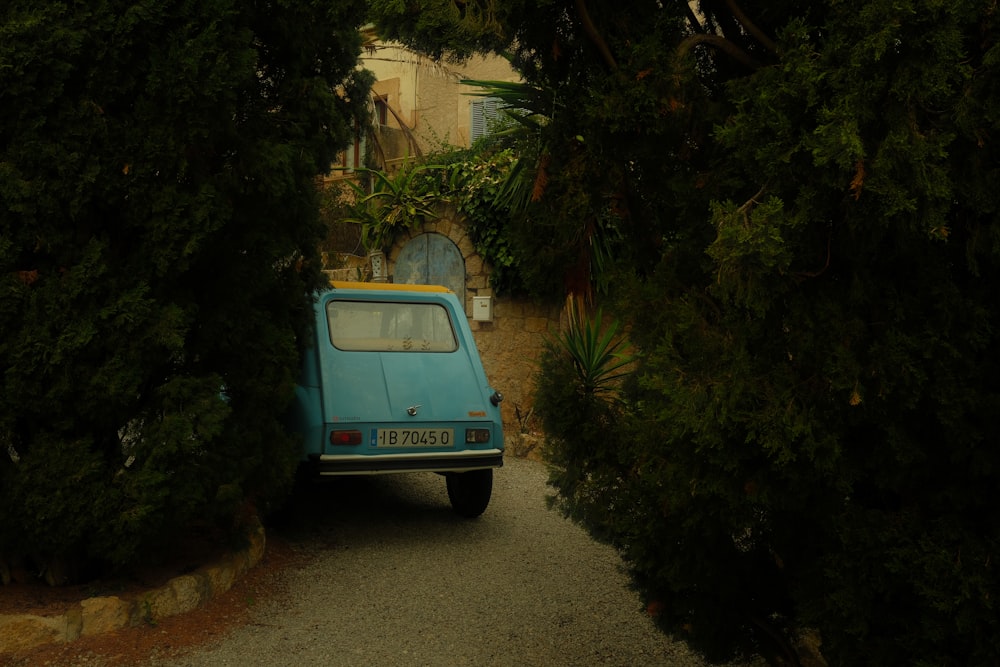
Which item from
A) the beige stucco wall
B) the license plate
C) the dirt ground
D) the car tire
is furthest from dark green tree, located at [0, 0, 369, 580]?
the beige stucco wall

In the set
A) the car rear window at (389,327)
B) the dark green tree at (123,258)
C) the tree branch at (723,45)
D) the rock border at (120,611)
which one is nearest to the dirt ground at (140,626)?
the rock border at (120,611)

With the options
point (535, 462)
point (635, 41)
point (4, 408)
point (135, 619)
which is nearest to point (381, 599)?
point (135, 619)

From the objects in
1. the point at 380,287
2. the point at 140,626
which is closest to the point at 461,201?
the point at 380,287

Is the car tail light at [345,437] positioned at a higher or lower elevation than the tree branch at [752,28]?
lower

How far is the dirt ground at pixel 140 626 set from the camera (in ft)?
14.8

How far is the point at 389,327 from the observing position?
313 inches

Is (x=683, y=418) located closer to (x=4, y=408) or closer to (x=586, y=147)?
(x=586, y=147)

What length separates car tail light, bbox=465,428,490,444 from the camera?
7.32 m

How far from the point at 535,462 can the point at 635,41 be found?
27.9 feet

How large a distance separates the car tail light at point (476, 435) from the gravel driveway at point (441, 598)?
2.47 feet

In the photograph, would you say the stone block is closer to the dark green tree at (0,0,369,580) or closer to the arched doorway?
the dark green tree at (0,0,369,580)

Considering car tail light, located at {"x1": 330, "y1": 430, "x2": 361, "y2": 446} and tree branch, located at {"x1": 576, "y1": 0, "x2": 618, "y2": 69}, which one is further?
car tail light, located at {"x1": 330, "y1": 430, "x2": 361, "y2": 446}

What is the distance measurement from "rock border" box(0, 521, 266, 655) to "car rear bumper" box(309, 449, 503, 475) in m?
1.11

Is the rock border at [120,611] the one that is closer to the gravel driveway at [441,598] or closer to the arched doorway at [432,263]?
the gravel driveway at [441,598]
